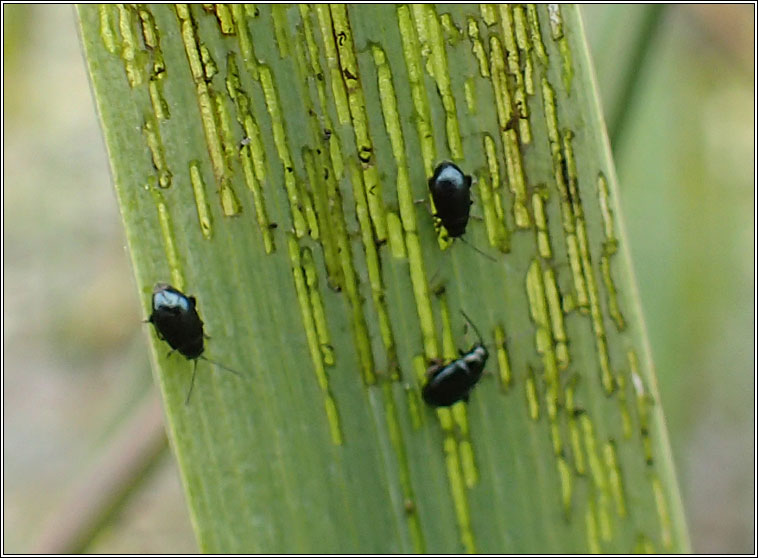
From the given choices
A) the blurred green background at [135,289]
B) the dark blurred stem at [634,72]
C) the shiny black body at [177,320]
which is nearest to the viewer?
the shiny black body at [177,320]

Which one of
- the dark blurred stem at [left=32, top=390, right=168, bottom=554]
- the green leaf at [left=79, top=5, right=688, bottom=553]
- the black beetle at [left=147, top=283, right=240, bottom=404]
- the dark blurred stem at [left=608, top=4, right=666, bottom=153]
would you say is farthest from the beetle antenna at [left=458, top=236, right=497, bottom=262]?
the dark blurred stem at [left=32, top=390, right=168, bottom=554]

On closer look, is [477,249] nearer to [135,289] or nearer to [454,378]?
[454,378]

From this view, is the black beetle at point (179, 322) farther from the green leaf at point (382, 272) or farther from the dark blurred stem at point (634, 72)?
the dark blurred stem at point (634, 72)

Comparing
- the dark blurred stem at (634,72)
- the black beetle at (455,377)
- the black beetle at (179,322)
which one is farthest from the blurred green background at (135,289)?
the black beetle at (455,377)

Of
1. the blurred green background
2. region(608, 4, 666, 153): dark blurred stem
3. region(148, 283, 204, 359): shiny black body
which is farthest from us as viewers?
the blurred green background

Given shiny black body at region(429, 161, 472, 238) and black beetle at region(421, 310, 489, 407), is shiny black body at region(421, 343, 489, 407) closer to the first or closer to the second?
black beetle at region(421, 310, 489, 407)
